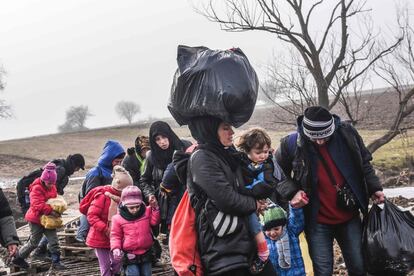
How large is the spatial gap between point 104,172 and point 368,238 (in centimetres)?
337

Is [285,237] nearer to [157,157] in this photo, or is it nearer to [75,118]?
[157,157]

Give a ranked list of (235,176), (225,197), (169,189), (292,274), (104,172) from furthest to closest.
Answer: (104,172)
(169,189)
(292,274)
(235,176)
(225,197)

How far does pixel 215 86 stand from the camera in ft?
7.89

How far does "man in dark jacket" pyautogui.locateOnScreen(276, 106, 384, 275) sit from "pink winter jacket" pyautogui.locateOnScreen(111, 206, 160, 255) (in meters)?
1.71

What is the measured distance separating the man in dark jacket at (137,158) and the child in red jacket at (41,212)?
3.48ft

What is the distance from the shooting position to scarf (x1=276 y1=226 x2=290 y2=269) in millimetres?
3789

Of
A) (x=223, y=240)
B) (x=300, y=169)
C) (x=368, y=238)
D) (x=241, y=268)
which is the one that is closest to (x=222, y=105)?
(x=223, y=240)

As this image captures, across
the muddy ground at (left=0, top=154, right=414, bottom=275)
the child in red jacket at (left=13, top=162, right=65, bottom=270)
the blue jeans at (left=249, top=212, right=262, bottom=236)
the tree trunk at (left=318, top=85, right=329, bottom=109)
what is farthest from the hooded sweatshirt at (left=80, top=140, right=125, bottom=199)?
the tree trunk at (left=318, top=85, right=329, bottom=109)

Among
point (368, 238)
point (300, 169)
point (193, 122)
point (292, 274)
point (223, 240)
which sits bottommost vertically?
point (292, 274)

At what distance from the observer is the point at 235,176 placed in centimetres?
257

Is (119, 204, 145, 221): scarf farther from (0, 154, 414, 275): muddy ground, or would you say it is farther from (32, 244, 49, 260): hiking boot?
(32, 244, 49, 260): hiking boot

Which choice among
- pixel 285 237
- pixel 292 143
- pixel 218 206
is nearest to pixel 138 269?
pixel 285 237

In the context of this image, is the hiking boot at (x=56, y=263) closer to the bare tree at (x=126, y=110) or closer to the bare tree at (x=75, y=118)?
the bare tree at (x=75, y=118)

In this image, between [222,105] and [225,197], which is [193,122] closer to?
[222,105]
